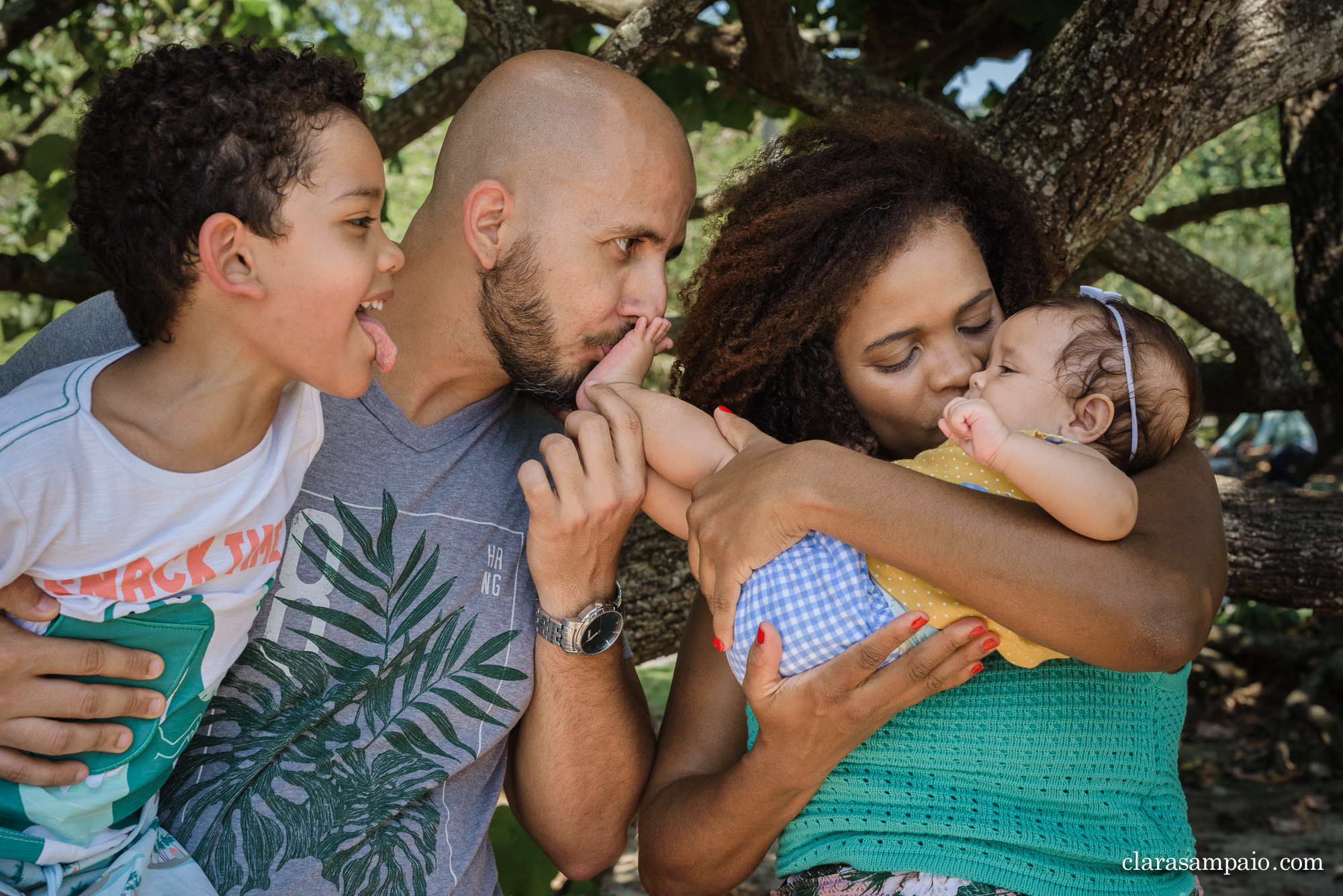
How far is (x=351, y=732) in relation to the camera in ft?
6.50

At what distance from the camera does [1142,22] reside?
2.60 meters

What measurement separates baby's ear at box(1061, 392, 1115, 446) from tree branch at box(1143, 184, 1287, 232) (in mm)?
3645

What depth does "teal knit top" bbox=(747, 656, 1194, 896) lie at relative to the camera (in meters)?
1.81

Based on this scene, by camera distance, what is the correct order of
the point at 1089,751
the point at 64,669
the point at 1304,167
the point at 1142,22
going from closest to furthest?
the point at 64,669 < the point at 1089,751 < the point at 1142,22 < the point at 1304,167

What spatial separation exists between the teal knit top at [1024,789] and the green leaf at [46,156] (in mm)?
3645

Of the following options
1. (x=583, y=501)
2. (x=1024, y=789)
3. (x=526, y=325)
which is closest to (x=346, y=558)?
(x=583, y=501)

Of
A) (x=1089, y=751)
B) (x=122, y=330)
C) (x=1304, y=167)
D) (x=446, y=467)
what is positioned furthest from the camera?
(x=1304, y=167)

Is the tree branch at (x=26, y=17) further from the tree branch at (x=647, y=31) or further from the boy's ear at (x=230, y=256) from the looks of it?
the boy's ear at (x=230, y=256)

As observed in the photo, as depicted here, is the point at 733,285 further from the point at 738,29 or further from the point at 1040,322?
the point at 738,29

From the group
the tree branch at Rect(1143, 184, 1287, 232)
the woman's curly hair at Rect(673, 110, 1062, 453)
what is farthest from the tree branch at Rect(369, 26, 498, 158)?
the tree branch at Rect(1143, 184, 1287, 232)

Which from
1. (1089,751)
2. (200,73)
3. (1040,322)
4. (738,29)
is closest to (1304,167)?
(738,29)

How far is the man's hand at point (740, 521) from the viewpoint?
5.83 feet

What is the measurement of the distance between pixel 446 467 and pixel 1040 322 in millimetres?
1220

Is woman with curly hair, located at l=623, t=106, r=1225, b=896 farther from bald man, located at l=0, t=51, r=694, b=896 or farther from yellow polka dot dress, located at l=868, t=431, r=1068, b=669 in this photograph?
bald man, located at l=0, t=51, r=694, b=896
